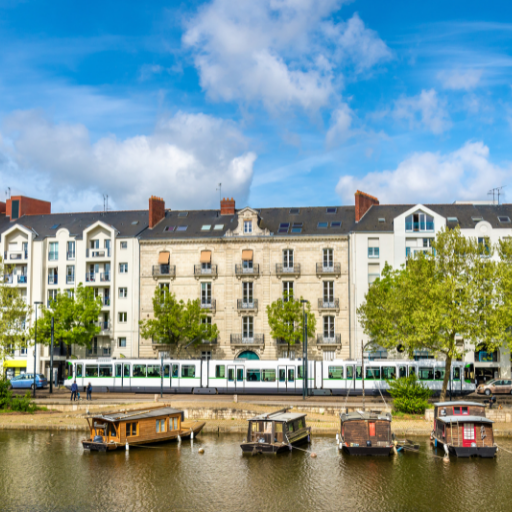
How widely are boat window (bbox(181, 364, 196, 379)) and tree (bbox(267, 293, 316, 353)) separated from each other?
8.84 meters

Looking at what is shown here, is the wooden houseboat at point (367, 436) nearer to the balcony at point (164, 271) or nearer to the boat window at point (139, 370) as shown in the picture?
the boat window at point (139, 370)

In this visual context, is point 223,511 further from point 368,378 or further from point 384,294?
point 384,294

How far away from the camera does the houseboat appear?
3152 cm

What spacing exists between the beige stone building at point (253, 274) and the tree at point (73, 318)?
469cm

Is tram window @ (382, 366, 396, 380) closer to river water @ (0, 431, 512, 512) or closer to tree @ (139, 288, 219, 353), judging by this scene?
river water @ (0, 431, 512, 512)

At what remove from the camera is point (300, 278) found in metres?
60.4

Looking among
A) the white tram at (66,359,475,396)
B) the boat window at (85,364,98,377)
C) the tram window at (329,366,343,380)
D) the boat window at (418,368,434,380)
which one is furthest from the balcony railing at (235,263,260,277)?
the boat window at (418,368,434,380)

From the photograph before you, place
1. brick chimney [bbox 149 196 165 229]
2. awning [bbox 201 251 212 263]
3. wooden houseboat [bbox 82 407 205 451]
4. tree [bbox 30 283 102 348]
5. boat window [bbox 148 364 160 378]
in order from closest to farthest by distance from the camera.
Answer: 1. wooden houseboat [bbox 82 407 205 451]
2. boat window [bbox 148 364 160 378]
3. tree [bbox 30 283 102 348]
4. awning [bbox 201 251 212 263]
5. brick chimney [bbox 149 196 165 229]

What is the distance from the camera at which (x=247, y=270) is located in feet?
200

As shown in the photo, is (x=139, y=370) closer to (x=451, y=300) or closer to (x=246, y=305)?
(x=246, y=305)

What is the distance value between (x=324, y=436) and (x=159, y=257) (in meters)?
30.7

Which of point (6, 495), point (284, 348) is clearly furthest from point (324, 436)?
point (284, 348)

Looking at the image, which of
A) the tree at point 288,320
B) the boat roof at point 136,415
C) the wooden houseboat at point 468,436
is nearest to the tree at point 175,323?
the tree at point 288,320

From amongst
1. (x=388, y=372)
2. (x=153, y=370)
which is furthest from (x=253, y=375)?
(x=388, y=372)
